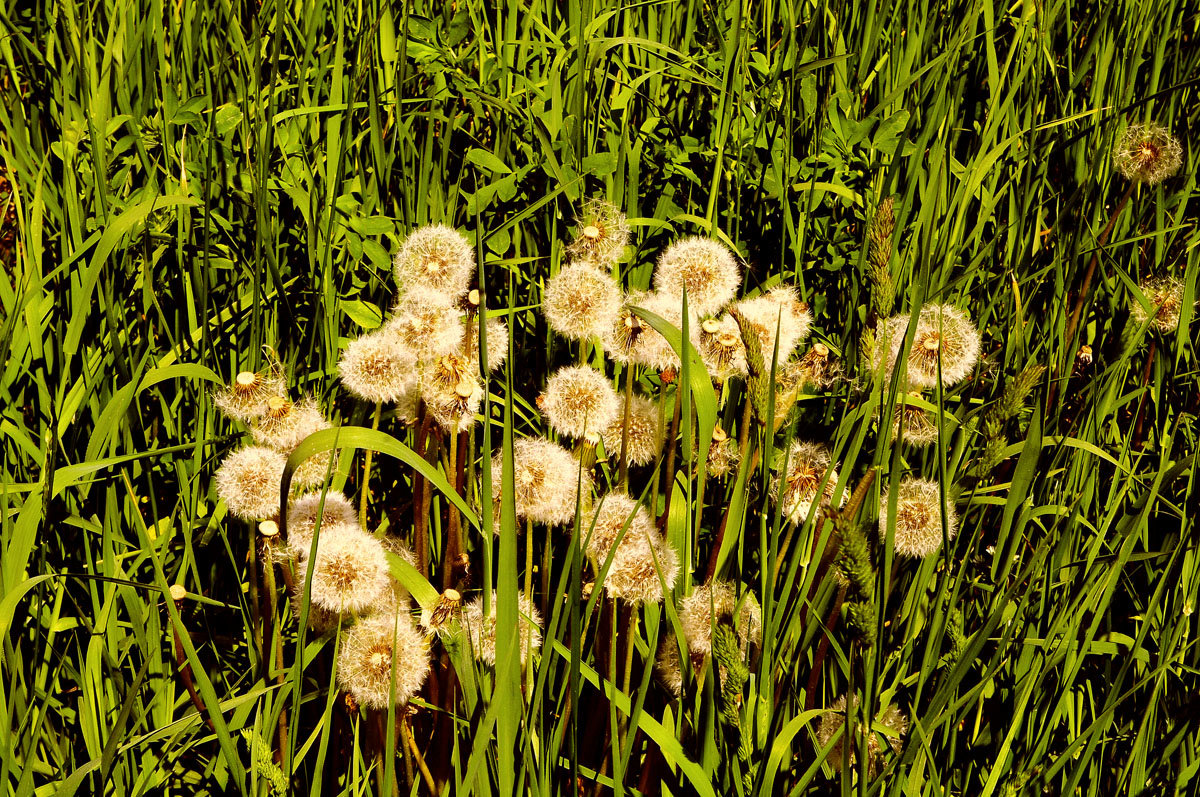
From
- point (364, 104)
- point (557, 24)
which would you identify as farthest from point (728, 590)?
point (557, 24)

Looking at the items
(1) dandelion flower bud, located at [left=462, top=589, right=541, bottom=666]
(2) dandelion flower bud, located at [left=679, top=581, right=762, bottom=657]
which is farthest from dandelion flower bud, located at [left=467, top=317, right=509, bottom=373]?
(2) dandelion flower bud, located at [left=679, top=581, right=762, bottom=657]

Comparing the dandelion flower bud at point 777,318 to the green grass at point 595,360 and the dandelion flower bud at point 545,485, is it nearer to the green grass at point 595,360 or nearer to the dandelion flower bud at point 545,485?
the green grass at point 595,360

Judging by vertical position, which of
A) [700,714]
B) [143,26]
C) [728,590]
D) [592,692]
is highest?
[143,26]

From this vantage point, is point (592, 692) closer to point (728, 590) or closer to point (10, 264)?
point (728, 590)

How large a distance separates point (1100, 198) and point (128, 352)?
2253 millimetres

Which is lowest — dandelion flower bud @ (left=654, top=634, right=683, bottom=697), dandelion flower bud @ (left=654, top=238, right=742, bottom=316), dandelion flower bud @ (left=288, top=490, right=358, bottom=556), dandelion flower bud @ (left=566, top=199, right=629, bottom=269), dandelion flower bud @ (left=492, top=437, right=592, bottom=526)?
dandelion flower bud @ (left=654, top=634, right=683, bottom=697)

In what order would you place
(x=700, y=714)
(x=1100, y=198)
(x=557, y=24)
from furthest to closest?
(x=557, y=24), (x=1100, y=198), (x=700, y=714)

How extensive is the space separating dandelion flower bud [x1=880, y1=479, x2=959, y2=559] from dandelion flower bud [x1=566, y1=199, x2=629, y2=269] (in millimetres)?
652

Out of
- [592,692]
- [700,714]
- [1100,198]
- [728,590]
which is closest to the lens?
[700,714]

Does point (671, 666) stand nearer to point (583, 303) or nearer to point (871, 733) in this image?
point (871, 733)

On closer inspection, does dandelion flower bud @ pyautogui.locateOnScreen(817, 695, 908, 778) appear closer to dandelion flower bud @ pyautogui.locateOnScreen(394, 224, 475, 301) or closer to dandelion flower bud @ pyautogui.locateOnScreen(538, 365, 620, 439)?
dandelion flower bud @ pyautogui.locateOnScreen(538, 365, 620, 439)

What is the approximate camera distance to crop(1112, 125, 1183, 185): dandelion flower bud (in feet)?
7.73

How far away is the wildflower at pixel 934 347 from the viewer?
5.85 ft

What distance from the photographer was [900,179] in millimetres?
2613
